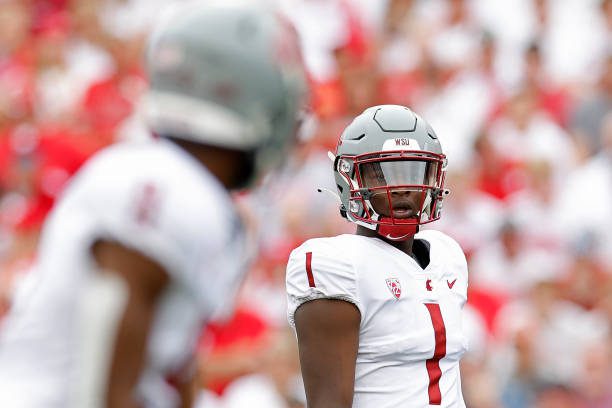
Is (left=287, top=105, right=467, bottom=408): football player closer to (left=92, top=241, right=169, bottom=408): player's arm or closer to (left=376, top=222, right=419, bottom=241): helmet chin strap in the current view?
(left=376, top=222, right=419, bottom=241): helmet chin strap

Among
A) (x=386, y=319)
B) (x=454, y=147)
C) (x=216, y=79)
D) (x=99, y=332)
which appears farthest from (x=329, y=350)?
(x=454, y=147)

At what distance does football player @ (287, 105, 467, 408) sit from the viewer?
10.2ft

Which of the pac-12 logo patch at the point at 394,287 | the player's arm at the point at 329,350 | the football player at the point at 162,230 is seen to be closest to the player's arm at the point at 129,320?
the football player at the point at 162,230

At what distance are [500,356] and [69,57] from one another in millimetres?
3948

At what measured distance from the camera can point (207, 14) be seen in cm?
194

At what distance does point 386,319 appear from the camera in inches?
124

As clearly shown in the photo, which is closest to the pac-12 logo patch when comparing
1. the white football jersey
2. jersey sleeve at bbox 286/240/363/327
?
the white football jersey

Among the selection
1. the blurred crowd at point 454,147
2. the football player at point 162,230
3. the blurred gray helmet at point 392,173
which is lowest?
the blurred crowd at point 454,147

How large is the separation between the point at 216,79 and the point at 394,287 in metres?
1.40

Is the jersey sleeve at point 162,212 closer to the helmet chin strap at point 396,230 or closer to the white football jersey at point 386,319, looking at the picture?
the white football jersey at point 386,319

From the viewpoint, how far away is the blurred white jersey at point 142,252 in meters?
1.76

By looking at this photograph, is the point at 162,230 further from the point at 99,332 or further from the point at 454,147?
the point at 454,147

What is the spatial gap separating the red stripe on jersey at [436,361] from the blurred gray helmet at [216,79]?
4.56 ft

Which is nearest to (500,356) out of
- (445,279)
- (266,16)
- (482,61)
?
(482,61)
